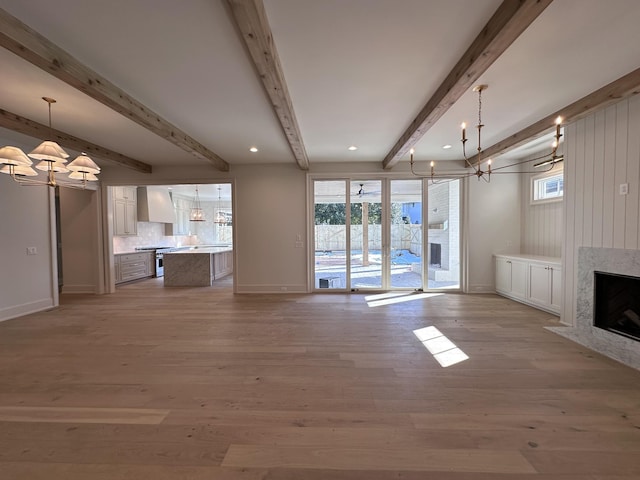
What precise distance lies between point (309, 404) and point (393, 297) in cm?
356

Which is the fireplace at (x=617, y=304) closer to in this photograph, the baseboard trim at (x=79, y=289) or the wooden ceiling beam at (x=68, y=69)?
the wooden ceiling beam at (x=68, y=69)

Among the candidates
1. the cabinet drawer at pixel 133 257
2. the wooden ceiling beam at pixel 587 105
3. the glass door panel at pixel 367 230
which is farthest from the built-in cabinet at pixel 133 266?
the wooden ceiling beam at pixel 587 105

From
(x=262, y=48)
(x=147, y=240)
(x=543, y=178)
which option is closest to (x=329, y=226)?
(x=262, y=48)

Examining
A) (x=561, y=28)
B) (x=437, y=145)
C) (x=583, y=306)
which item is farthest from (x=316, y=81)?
(x=583, y=306)

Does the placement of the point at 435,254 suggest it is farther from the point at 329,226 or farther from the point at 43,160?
the point at 43,160

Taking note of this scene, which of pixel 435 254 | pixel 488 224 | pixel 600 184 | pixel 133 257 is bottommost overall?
pixel 133 257

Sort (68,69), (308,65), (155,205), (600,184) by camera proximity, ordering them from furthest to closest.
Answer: (155,205) → (600,184) → (308,65) → (68,69)

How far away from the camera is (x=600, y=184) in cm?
314

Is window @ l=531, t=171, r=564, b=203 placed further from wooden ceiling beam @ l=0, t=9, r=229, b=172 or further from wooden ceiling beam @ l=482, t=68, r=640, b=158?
wooden ceiling beam @ l=0, t=9, r=229, b=172

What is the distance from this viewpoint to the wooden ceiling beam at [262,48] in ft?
5.43

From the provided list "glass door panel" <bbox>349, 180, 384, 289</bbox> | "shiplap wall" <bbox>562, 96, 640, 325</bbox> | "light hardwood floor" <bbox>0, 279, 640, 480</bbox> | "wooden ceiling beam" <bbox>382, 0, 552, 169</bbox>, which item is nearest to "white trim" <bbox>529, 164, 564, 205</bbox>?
"shiplap wall" <bbox>562, 96, 640, 325</bbox>

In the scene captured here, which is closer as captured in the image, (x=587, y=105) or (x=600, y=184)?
(x=587, y=105)

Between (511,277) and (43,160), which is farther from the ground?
(43,160)

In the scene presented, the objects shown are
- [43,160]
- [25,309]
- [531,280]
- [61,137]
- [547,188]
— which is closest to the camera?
[43,160]
